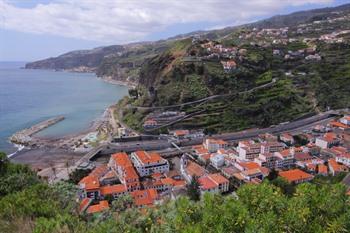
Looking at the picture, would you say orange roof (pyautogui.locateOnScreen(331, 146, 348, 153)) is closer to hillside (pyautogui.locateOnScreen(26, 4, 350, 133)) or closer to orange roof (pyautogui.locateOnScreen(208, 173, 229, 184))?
hillside (pyautogui.locateOnScreen(26, 4, 350, 133))

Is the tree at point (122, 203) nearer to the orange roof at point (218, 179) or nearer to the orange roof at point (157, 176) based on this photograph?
the orange roof at point (218, 179)

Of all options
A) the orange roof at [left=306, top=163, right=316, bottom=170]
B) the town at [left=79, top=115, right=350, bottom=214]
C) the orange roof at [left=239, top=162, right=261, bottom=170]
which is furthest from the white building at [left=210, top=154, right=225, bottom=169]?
the orange roof at [left=306, top=163, right=316, bottom=170]

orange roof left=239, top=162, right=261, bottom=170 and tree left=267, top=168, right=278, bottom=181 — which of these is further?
orange roof left=239, top=162, right=261, bottom=170

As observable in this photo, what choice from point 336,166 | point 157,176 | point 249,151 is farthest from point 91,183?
point 336,166

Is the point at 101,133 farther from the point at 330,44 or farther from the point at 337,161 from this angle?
the point at 330,44

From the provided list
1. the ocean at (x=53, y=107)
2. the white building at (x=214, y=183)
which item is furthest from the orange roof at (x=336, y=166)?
the ocean at (x=53, y=107)
